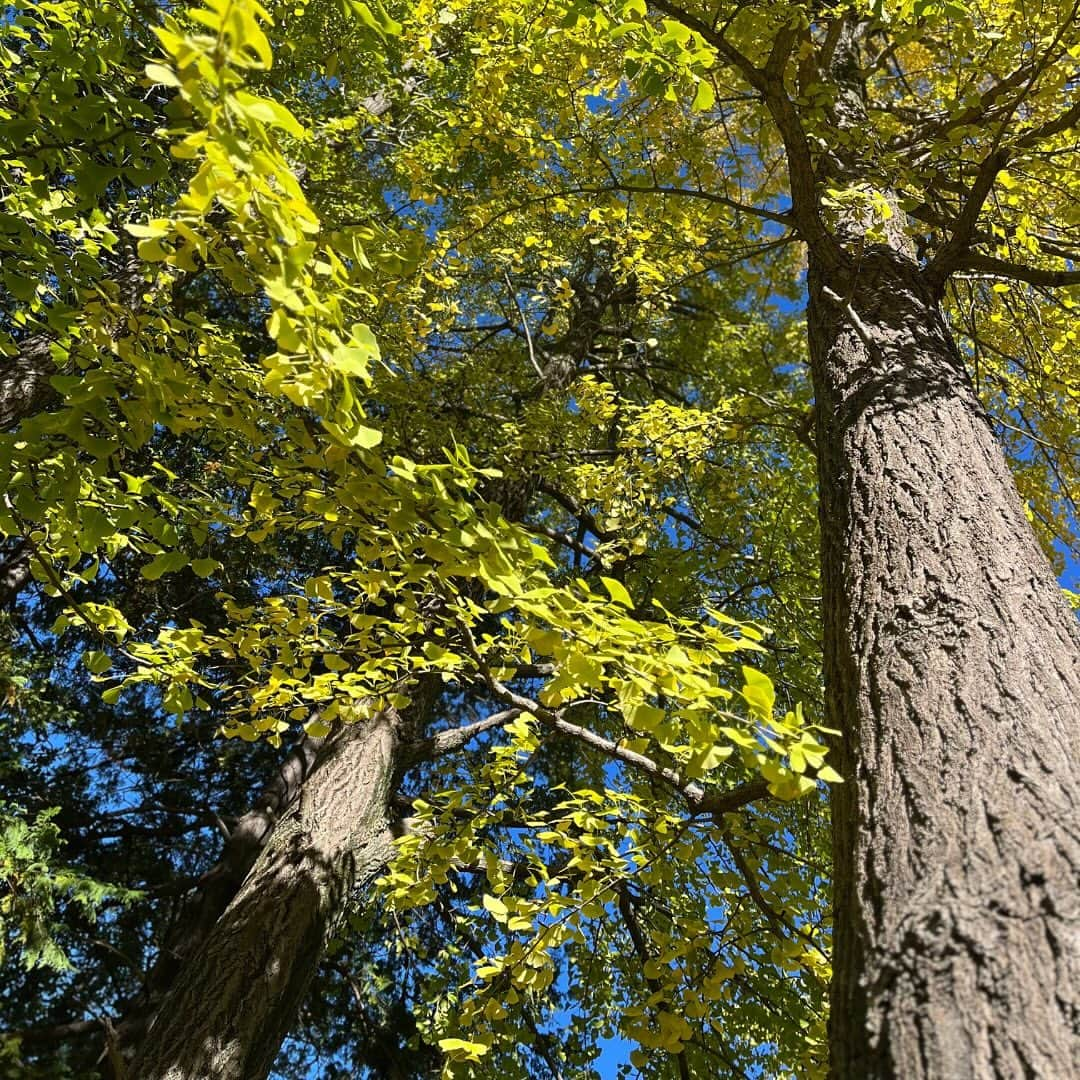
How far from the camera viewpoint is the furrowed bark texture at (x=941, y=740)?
109 centimetres

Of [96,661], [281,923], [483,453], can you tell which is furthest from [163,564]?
[483,453]

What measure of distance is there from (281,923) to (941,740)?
3046mm

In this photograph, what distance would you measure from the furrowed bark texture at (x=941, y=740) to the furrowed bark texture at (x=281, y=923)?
2730mm

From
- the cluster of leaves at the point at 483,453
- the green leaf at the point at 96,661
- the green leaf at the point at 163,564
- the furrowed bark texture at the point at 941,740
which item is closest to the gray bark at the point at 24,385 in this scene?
the cluster of leaves at the point at 483,453

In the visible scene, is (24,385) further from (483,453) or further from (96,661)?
(96,661)

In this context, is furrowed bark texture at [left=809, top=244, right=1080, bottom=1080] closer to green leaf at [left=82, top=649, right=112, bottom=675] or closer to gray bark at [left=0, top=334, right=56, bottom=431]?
green leaf at [left=82, top=649, right=112, bottom=675]

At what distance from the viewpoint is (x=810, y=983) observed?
99.0 inches

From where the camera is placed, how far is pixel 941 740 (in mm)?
1440

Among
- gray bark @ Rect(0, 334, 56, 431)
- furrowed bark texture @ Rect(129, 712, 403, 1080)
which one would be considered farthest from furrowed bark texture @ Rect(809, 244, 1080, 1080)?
gray bark @ Rect(0, 334, 56, 431)

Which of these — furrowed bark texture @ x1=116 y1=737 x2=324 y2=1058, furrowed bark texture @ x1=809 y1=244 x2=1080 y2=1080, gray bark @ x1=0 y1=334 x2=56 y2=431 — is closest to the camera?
furrowed bark texture @ x1=809 y1=244 x2=1080 y2=1080

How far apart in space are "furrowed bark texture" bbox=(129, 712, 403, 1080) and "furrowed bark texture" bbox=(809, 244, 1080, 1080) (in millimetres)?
2730

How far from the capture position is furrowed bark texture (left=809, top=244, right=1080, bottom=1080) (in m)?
1.09

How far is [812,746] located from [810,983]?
5.70 feet

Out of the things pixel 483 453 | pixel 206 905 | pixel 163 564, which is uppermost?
pixel 483 453
